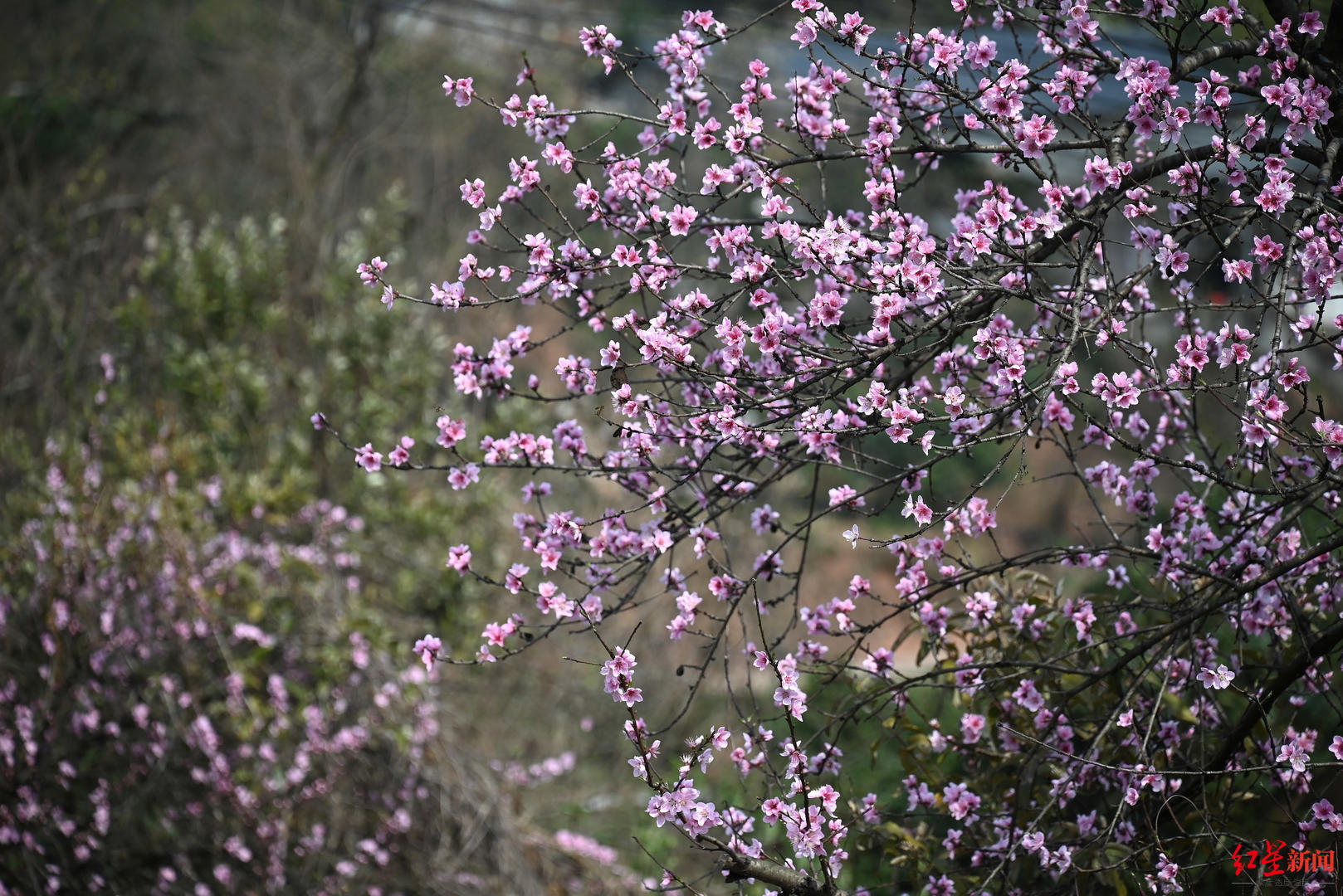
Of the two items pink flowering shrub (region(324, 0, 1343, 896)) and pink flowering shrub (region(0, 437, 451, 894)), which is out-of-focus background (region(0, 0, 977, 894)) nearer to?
pink flowering shrub (region(0, 437, 451, 894))

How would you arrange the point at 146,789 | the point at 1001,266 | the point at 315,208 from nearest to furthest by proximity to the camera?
the point at 1001,266
the point at 146,789
the point at 315,208

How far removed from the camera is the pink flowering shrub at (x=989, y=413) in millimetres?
2598

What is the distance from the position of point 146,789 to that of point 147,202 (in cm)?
548

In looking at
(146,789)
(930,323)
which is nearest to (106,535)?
(146,789)

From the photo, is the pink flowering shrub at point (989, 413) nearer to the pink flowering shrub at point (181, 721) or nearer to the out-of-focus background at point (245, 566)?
the out-of-focus background at point (245, 566)

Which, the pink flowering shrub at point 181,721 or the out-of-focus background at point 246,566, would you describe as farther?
the out-of-focus background at point 246,566

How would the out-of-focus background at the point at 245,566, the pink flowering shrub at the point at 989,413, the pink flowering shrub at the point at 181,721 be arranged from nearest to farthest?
1. the pink flowering shrub at the point at 989,413
2. the pink flowering shrub at the point at 181,721
3. the out-of-focus background at the point at 245,566

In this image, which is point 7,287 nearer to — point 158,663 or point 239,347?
point 239,347

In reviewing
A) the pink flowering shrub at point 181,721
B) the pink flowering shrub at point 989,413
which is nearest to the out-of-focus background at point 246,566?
the pink flowering shrub at point 181,721

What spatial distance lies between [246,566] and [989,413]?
15.6 feet

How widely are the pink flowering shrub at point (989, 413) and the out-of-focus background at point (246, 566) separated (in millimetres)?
643

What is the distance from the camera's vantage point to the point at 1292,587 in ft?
10.3

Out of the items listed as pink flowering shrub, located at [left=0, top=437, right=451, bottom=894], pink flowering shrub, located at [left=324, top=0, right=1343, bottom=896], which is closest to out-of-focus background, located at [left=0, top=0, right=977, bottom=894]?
pink flowering shrub, located at [left=0, top=437, right=451, bottom=894]

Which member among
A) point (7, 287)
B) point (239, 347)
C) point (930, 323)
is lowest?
point (930, 323)
